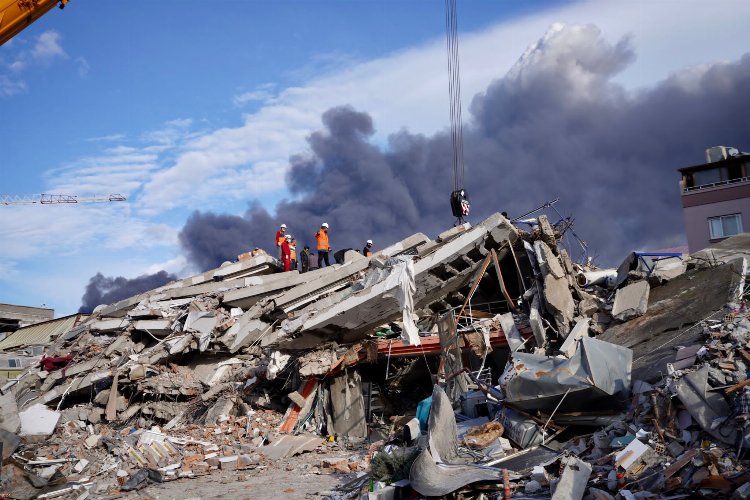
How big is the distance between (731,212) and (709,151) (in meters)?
3.01

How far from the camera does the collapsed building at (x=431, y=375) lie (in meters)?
7.29

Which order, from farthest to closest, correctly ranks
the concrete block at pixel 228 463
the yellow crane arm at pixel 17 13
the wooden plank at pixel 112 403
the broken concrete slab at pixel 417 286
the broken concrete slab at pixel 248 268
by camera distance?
the broken concrete slab at pixel 248 268
the wooden plank at pixel 112 403
the broken concrete slab at pixel 417 286
the concrete block at pixel 228 463
the yellow crane arm at pixel 17 13

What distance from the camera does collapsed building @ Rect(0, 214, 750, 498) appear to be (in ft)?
23.9

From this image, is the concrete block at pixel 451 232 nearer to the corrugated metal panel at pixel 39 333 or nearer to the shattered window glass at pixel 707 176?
the corrugated metal panel at pixel 39 333

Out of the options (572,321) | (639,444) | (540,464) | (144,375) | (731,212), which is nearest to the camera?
(639,444)

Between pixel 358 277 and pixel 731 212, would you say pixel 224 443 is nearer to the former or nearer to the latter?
pixel 358 277

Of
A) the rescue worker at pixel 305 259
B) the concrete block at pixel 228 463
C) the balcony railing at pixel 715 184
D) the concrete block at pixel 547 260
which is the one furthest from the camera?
the balcony railing at pixel 715 184

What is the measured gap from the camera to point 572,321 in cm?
1207

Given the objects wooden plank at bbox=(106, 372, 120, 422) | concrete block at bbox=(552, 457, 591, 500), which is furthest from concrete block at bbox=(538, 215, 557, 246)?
wooden plank at bbox=(106, 372, 120, 422)

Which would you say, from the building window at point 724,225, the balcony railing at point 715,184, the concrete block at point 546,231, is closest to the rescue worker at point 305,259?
the concrete block at point 546,231

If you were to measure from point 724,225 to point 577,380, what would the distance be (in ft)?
80.6

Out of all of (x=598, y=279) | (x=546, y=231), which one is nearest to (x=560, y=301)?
(x=546, y=231)

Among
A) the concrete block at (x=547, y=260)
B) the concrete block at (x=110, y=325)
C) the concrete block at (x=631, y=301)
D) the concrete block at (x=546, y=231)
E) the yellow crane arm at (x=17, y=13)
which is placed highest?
the yellow crane arm at (x=17, y=13)

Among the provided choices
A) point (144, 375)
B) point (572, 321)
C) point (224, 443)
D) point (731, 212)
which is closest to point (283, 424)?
point (224, 443)
